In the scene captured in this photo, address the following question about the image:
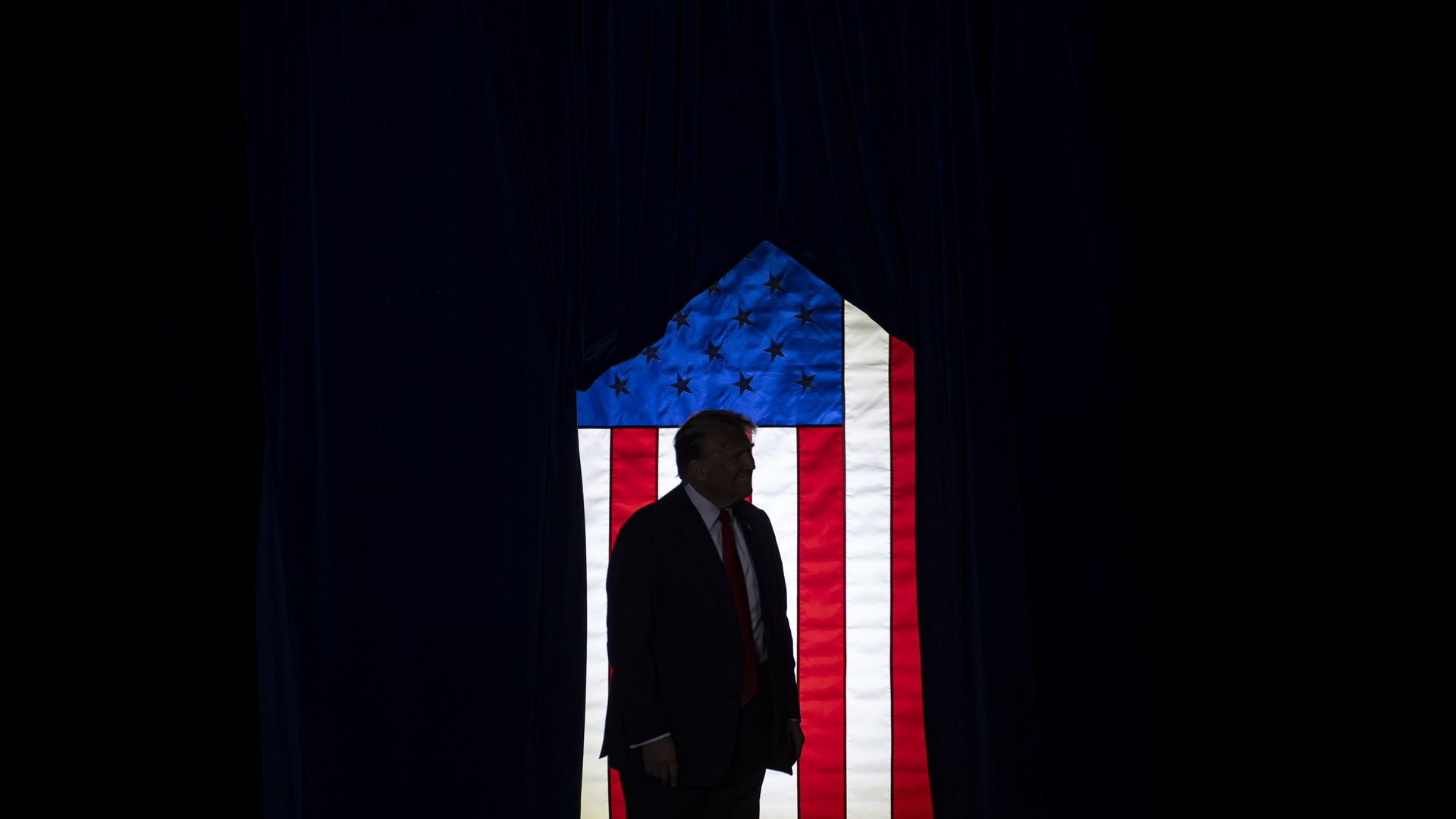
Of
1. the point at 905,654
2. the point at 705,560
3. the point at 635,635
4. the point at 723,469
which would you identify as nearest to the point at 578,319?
the point at 723,469

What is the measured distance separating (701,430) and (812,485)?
450 mm

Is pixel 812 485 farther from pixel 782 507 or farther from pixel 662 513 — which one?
pixel 662 513

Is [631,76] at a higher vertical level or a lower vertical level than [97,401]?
higher

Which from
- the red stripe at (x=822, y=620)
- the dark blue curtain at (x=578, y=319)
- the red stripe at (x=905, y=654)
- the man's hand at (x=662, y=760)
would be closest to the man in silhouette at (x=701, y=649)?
the man's hand at (x=662, y=760)

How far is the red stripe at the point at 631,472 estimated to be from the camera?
98.6 inches

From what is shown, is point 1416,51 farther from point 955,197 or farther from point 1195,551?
point 1195,551

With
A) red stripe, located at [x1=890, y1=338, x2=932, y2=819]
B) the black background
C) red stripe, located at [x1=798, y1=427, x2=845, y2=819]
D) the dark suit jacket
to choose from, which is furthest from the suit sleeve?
the black background

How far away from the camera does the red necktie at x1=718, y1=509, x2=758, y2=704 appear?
202cm

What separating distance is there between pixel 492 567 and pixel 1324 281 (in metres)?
1.93

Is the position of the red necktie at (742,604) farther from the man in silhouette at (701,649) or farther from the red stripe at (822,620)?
the red stripe at (822,620)

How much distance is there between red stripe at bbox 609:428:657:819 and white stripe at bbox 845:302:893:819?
1.70ft

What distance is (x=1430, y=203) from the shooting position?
1870 mm

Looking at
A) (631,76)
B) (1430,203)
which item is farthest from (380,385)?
(1430,203)

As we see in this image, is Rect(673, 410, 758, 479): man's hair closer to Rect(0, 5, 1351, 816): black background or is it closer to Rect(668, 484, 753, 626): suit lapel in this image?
Rect(668, 484, 753, 626): suit lapel
